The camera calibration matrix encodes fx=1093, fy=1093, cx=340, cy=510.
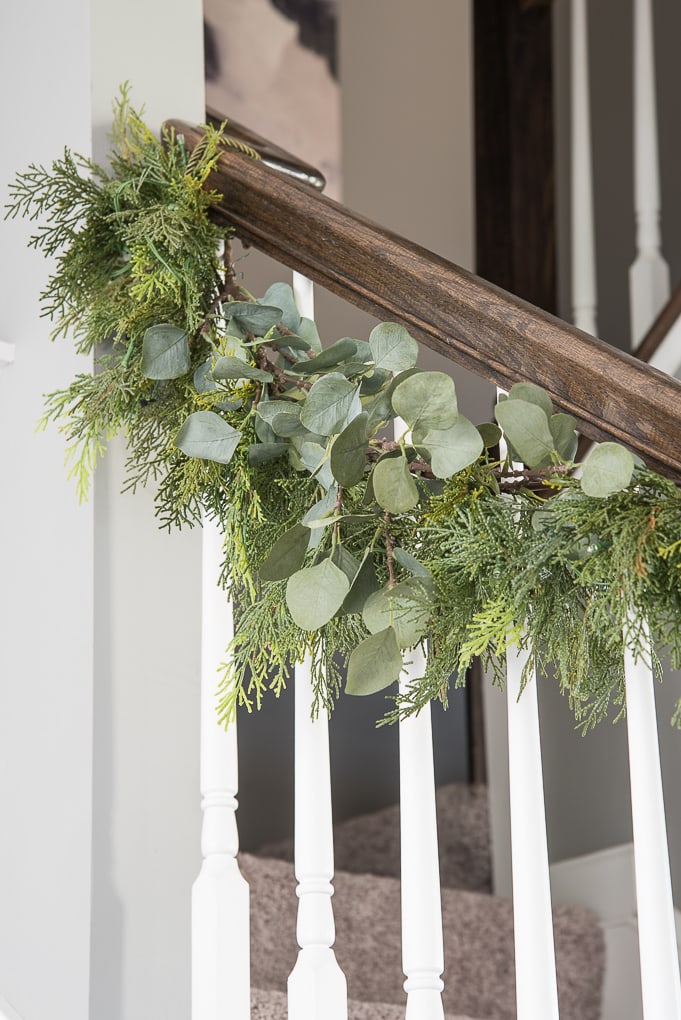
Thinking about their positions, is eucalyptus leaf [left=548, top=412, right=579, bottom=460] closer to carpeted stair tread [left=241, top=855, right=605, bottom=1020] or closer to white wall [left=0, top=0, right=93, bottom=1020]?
white wall [left=0, top=0, right=93, bottom=1020]

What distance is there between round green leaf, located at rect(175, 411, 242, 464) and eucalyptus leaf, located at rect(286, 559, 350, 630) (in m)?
0.11

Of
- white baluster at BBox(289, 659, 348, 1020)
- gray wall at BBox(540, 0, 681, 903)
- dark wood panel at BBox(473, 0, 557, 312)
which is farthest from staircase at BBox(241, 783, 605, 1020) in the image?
dark wood panel at BBox(473, 0, 557, 312)

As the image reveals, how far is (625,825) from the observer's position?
6.20 feet

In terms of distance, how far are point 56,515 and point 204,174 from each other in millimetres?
303

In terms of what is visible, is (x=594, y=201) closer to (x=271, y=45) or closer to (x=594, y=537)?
(x=271, y=45)

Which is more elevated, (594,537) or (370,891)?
(594,537)

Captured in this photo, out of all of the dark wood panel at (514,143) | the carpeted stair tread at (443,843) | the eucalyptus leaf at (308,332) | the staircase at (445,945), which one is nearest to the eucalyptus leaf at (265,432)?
the eucalyptus leaf at (308,332)

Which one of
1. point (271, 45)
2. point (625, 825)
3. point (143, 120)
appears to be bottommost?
Answer: point (625, 825)

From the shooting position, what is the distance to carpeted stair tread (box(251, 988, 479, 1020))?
1020mm

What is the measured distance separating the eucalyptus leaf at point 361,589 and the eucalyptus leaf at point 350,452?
64 mm

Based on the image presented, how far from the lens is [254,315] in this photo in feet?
2.74

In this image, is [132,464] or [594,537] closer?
[594,537]

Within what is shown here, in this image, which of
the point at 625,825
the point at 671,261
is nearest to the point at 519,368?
the point at 625,825

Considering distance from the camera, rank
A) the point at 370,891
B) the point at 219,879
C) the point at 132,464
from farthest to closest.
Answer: the point at 370,891, the point at 132,464, the point at 219,879
